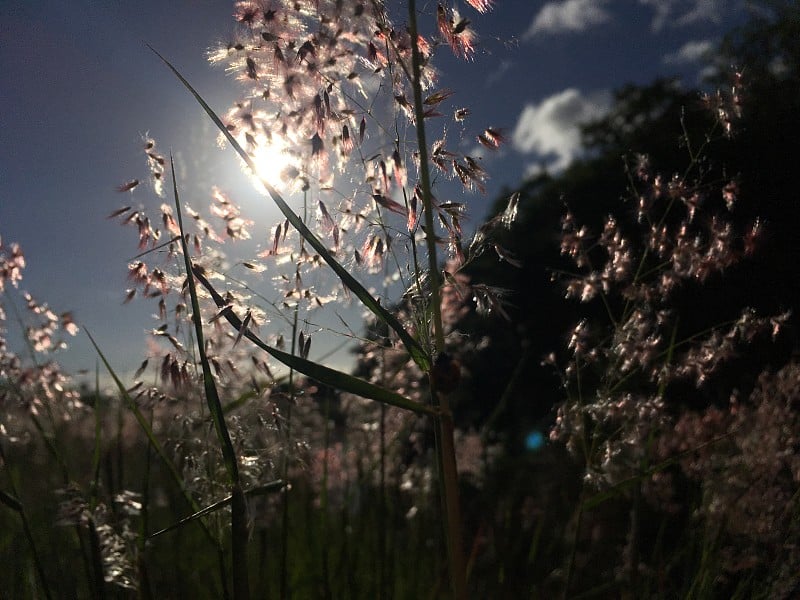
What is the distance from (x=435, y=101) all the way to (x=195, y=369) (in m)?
0.77

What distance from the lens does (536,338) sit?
52.1ft

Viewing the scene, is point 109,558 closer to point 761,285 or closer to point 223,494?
point 223,494

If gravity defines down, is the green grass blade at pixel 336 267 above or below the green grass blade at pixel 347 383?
above

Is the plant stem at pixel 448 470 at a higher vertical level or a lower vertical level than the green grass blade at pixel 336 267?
lower

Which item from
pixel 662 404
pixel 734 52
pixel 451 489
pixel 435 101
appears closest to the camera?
pixel 451 489

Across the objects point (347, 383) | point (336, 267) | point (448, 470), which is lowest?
point (448, 470)

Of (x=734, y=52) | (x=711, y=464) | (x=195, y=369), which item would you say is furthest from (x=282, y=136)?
(x=734, y=52)

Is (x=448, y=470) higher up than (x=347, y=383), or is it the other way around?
(x=347, y=383)

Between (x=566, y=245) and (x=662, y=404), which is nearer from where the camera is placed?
(x=662, y=404)

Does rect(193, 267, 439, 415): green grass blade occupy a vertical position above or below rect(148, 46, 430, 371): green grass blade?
below

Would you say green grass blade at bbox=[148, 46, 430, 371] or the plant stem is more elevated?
green grass blade at bbox=[148, 46, 430, 371]

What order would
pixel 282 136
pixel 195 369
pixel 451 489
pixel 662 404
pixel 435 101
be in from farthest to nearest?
pixel 662 404 → pixel 195 369 → pixel 282 136 → pixel 435 101 → pixel 451 489

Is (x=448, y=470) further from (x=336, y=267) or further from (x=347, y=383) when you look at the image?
(x=336, y=267)

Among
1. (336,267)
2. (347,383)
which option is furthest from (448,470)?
(336,267)
